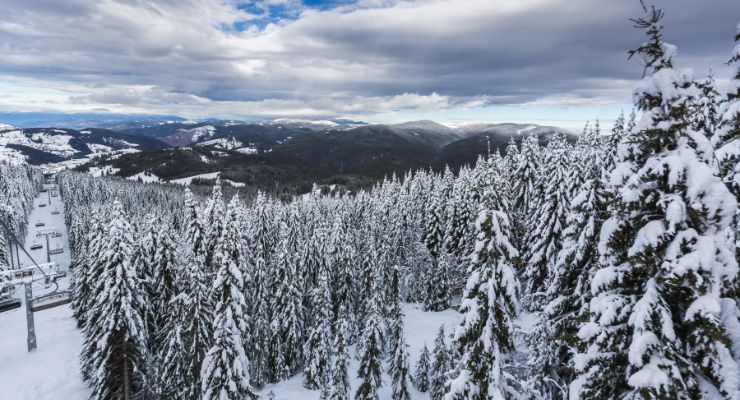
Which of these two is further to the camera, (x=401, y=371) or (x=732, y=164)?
(x=401, y=371)

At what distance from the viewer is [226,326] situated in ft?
67.2

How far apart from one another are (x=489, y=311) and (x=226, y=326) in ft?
49.8

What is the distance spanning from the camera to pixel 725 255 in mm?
6191

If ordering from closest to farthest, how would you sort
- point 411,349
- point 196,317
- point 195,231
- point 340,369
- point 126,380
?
point 196,317, point 195,231, point 126,380, point 340,369, point 411,349

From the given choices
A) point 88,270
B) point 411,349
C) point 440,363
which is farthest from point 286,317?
point 88,270

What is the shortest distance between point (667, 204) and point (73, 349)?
62107 millimetres

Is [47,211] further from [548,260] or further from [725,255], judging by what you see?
[725,255]

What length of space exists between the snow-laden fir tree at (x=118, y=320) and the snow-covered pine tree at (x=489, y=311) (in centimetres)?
2297

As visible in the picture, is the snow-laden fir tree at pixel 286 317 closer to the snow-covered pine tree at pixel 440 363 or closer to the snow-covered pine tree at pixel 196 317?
the snow-covered pine tree at pixel 196 317

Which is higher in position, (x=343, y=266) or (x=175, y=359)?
(x=343, y=266)

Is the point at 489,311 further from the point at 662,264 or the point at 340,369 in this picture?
the point at 340,369

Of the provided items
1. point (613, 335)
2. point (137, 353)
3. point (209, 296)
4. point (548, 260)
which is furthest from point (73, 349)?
point (613, 335)

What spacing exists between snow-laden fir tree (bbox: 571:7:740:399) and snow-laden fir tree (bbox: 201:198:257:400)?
17.7 m

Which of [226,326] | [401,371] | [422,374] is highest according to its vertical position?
[226,326]
